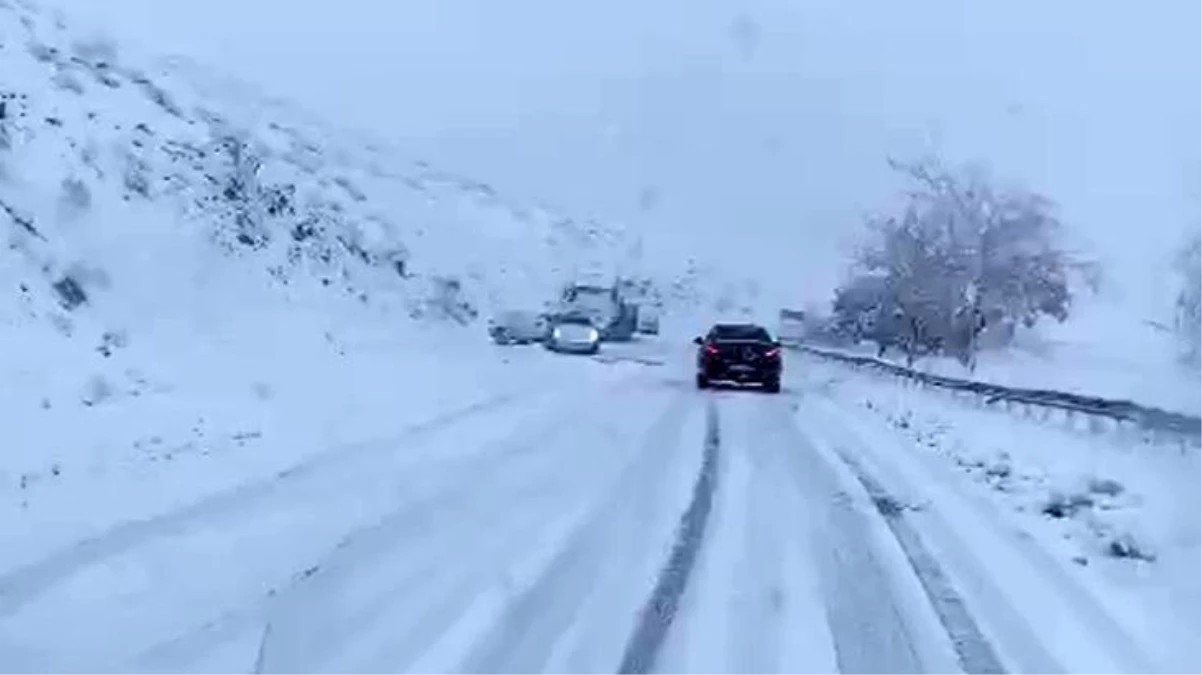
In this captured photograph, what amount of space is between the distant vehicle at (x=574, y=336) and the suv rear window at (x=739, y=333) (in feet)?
73.3

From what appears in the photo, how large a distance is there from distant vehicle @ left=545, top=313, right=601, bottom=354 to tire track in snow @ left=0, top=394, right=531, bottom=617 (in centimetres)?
4565

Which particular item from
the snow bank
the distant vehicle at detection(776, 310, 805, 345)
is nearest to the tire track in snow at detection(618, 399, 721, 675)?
the snow bank

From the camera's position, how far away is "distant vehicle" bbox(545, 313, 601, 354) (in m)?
66.8

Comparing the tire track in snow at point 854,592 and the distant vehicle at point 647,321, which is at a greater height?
the tire track in snow at point 854,592

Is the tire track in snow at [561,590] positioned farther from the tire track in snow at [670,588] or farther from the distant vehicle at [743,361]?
the distant vehicle at [743,361]

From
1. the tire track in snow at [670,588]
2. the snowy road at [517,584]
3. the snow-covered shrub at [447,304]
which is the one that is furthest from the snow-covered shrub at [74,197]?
the snow-covered shrub at [447,304]

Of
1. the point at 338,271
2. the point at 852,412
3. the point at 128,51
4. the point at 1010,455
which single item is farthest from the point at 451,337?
the point at 1010,455

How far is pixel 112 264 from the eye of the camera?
39.8m

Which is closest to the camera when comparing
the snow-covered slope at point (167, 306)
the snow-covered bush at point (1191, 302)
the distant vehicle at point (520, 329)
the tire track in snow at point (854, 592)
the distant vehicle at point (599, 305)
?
the tire track in snow at point (854, 592)

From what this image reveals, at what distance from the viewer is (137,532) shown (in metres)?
13.2

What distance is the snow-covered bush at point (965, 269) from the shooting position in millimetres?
65312

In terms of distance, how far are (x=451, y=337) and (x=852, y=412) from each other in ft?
113

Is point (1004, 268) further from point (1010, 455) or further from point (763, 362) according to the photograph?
point (1010, 455)

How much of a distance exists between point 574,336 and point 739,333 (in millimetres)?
23149
